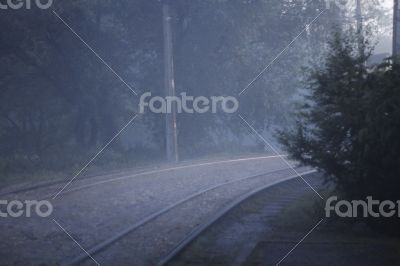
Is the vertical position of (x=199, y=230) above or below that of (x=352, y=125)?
below

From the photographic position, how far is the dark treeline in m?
25.1

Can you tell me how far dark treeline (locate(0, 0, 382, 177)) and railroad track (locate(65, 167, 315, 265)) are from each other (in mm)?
11243

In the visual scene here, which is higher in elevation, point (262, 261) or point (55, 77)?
point (55, 77)

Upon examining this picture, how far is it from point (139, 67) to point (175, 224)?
18841 millimetres

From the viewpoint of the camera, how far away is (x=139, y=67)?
27.6 metres

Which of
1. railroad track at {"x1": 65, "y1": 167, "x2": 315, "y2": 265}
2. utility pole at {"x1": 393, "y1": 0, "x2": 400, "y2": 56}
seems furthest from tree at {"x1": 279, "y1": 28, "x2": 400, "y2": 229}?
utility pole at {"x1": 393, "y1": 0, "x2": 400, "y2": 56}

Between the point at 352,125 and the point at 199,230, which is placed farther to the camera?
the point at 199,230

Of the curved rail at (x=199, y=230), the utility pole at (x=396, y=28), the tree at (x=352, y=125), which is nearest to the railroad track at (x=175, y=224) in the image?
the curved rail at (x=199, y=230)

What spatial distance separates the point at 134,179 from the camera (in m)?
16.2

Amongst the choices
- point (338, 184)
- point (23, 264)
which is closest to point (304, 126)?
point (338, 184)

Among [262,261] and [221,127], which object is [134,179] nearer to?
[262,261]

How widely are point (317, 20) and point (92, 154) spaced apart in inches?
634

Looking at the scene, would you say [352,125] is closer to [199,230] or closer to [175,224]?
[199,230]

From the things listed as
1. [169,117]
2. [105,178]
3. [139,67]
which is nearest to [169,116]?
[169,117]
